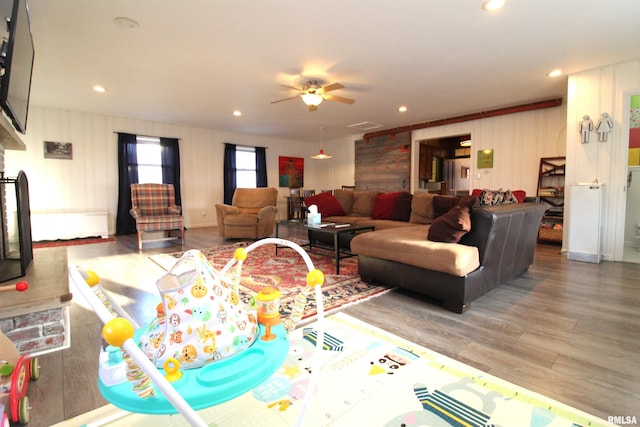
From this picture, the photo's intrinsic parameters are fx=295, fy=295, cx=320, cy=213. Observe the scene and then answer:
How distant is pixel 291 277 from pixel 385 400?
71.2 inches

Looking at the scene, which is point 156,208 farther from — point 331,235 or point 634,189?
point 634,189

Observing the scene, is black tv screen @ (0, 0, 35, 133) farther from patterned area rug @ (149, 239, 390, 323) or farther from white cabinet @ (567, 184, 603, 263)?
white cabinet @ (567, 184, 603, 263)

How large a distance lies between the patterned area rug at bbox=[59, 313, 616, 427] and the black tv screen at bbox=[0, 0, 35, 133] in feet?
5.44

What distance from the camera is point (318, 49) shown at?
3119mm

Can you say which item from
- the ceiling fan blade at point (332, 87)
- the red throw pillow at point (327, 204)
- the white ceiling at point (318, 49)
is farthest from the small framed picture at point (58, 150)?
the ceiling fan blade at point (332, 87)

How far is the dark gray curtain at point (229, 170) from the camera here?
7.23 meters

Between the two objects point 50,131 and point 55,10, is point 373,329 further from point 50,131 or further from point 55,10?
point 50,131

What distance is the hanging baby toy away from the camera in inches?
30.4

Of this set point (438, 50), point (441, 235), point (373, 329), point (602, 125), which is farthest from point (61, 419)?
point (602, 125)

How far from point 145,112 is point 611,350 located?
6.73 m

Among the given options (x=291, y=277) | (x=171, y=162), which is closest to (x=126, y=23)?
(x=291, y=277)

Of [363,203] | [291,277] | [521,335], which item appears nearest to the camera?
[521,335]

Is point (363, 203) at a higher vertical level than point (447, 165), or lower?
lower

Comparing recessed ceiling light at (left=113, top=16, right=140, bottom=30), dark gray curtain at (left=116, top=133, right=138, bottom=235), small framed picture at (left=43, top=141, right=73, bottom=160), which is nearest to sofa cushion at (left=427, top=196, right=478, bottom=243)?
recessed ceiling light at (left=113, top=16, right=140, bottom=30)
